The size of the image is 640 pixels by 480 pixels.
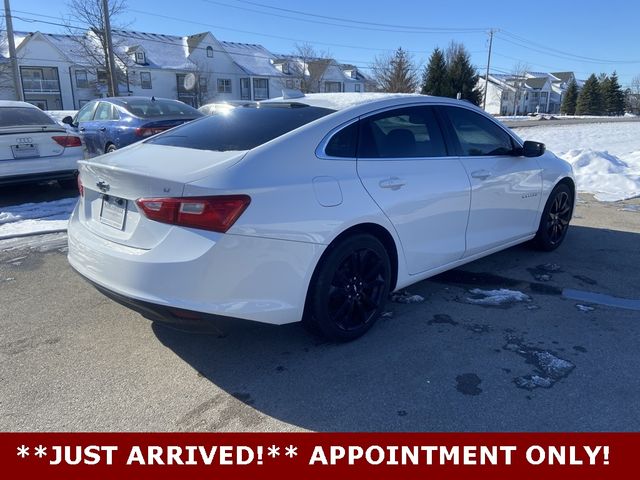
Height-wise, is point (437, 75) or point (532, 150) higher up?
point (437, 75)

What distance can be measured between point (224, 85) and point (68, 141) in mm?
54877

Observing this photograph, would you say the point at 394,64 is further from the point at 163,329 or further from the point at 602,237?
the point at 163,329

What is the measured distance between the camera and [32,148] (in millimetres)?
7160

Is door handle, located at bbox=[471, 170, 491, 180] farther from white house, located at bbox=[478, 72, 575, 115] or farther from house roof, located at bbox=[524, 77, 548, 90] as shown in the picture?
house roof, located at bbox=[524, 77, 548, 90]

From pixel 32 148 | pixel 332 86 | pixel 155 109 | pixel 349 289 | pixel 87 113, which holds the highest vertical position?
pixel 332 86

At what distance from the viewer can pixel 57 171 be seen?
24.3 feet

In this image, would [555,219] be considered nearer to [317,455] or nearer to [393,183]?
[393,183]

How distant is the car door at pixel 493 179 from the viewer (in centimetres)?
411

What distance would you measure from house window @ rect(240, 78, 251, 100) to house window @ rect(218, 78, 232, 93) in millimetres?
1585

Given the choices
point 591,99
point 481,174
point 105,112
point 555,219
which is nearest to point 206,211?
point 481,174

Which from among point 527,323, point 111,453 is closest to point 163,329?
point 111,453

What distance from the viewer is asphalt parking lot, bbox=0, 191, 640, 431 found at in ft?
8.54

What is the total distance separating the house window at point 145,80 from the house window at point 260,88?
12658 mm

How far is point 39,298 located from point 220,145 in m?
2.17
